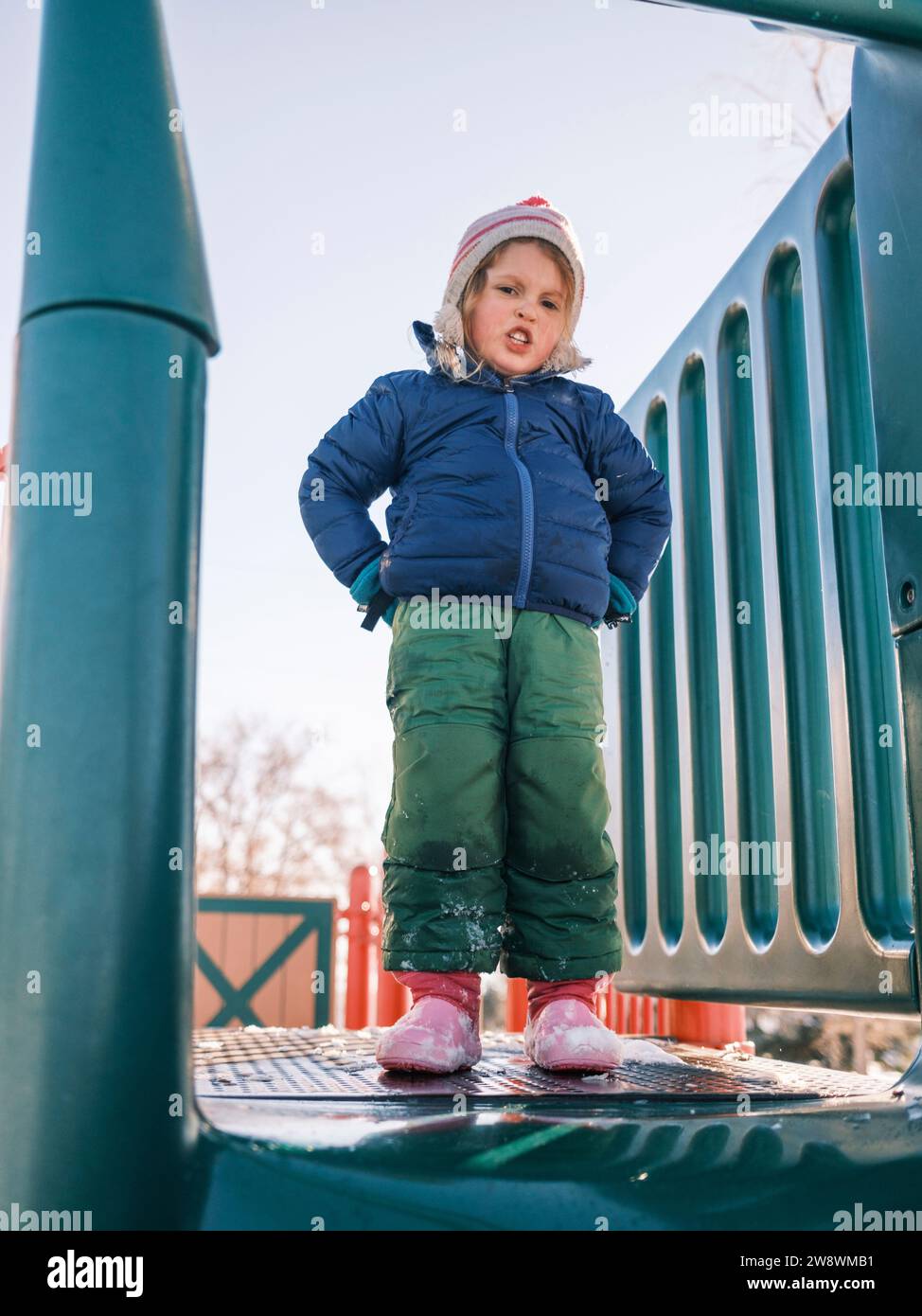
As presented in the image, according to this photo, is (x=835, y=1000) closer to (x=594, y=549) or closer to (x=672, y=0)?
(x=594, y=549)

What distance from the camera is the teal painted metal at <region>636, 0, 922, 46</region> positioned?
0.92 meters

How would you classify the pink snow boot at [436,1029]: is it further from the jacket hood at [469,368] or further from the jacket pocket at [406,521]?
the jacket hood at [469,368]

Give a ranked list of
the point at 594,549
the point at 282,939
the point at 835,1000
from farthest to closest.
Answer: the point at 282,939
the point at 594,549
the point at 835,1000

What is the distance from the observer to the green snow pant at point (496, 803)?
1531 mm

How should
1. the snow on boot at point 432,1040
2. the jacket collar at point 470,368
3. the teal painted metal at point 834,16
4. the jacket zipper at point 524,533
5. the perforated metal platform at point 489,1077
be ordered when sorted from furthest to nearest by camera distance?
the jacket collar at point 470,368 < the jacket zipper at point 524,533 < the snow on boot at point 432,1040 < the perforated metal platform at point 489,1077 < the teal painted metal at point 834,16

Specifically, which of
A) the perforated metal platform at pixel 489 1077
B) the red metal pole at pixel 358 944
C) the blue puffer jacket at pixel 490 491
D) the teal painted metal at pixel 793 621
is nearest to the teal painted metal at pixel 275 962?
the red metal pole at pixel 358 944

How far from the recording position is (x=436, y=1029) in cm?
143

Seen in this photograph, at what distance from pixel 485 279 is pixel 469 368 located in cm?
16

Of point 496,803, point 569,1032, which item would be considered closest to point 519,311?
point 496,803

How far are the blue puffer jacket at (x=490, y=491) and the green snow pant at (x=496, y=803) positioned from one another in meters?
0.06
